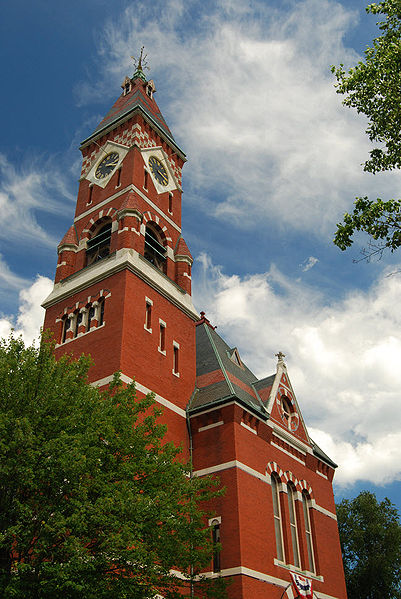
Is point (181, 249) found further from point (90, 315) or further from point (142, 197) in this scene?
point (90, 315)

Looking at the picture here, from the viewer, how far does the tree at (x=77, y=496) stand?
13281mm

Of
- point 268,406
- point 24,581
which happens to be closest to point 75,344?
point 268,406

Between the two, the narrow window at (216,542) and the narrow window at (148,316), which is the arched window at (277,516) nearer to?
the narrow window at (216,542)

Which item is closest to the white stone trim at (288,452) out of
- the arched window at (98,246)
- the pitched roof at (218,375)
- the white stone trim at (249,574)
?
the pitched roof at (218,375)

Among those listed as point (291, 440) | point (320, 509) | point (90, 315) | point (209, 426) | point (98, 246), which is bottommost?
point (320, 509)

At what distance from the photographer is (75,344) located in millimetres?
26031

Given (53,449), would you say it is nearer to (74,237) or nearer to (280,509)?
(280,509)

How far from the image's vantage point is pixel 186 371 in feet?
90.9

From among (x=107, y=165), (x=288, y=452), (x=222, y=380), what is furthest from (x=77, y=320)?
(x=288, y=452)

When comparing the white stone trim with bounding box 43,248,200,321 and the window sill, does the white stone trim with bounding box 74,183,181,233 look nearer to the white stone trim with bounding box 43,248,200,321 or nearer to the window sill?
the white stone trim with bounding box 43,248,200,321

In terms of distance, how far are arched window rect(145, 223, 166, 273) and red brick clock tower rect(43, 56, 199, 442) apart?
0.19ft

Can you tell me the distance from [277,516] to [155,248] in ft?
50.0

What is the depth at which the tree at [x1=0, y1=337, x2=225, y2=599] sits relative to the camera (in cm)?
1328

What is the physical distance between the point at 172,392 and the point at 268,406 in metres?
5.04
